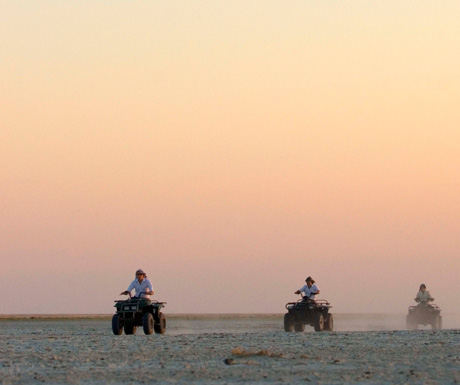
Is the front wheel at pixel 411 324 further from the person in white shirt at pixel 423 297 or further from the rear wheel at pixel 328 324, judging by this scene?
the rear wheel at pixel 328 324

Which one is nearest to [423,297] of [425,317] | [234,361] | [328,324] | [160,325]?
[425,317]

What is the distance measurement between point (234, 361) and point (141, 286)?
1609cm

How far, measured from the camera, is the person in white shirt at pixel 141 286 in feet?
127

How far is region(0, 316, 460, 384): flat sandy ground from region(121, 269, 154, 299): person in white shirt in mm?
Result: 6003

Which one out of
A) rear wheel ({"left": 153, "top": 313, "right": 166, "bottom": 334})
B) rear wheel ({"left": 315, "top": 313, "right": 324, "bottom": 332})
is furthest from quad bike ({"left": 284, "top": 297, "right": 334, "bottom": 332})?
rear wheel ({"left": 153, "top": 313, "right": 166, "bottom": 334})

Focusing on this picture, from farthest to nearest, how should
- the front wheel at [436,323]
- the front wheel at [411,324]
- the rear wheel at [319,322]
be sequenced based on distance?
the front wheel at [411,324]
the front wheel at [436,323]
the rear wheel at [319,322]

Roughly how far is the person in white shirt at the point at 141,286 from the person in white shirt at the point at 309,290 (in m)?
7.56

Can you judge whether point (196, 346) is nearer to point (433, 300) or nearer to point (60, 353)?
point (60, 353)

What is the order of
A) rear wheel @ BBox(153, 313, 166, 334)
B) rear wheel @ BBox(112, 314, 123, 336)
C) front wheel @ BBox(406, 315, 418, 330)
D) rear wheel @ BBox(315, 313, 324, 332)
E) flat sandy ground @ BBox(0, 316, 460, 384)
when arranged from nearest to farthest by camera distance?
flat sandy ground @ BBox(0, 316, 460, 384)
rear wheel @ BBox(112, 314, 123, 336)
rear wheel @ BBox(153, 313, 166, 334)
rear wheel @ BBox(315, 313, 324, 332)
front wheel @ BBox(406, 315, 418, 330)

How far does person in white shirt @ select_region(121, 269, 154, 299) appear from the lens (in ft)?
127

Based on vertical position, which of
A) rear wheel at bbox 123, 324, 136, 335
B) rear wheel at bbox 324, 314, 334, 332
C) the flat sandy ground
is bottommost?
the flat sandy ground

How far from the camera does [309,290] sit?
44.2 m

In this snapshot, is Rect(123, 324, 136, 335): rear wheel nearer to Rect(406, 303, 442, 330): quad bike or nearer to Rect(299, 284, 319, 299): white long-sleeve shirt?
Rect(299, 284, 319, 299): white long-sleeve shirt

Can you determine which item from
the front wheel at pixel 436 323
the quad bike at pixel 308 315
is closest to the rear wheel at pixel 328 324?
the quad bike at pixel 308 315
